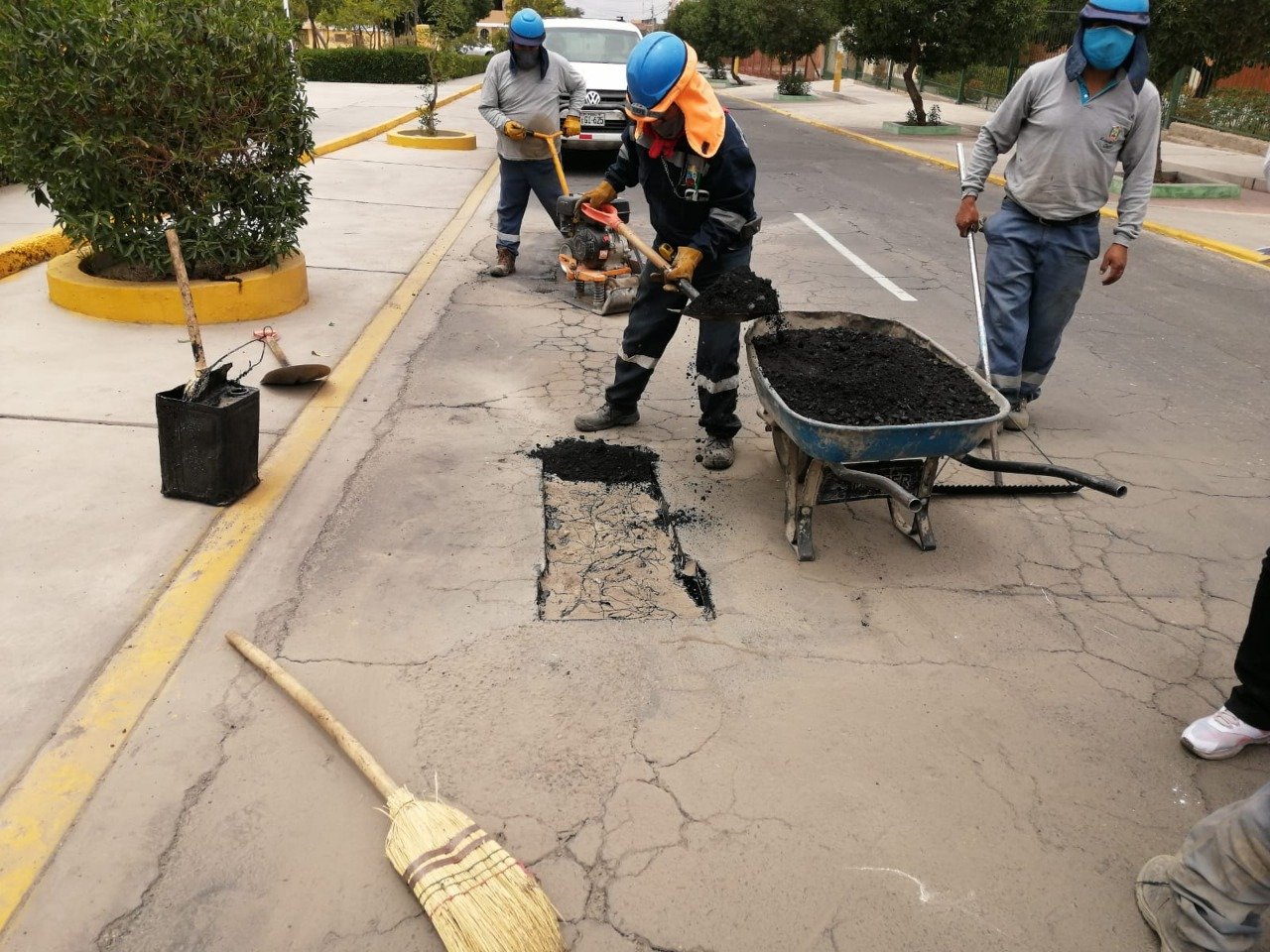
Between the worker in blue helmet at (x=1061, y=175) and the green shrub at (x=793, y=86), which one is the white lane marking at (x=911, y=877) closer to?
the worker in blue helmet at (x=1061, y=175)

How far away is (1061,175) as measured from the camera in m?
4.61

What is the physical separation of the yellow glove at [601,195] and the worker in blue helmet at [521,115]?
2.87 metres

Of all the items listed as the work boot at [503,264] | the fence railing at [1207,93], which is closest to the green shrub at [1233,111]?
the fence railing at [1207,93]

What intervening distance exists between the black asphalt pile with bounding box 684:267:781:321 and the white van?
891 cm

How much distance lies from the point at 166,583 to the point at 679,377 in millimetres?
3335

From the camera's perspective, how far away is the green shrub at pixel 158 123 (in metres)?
5.38

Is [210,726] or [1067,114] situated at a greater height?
[1067,114]

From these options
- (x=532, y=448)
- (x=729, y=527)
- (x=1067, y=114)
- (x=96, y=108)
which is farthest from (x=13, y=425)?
(x=1067, y=114)

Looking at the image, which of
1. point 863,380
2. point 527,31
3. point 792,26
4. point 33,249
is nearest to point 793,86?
point 792,26

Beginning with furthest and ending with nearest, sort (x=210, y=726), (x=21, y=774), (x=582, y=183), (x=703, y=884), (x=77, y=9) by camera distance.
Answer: (x=582, y=183) < (x=77, y=9) < (x=210, y=726) < (x=21, y=774) < (x=703, y=884)

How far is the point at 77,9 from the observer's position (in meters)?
5.36

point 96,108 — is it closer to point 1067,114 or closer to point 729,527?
point 729,527

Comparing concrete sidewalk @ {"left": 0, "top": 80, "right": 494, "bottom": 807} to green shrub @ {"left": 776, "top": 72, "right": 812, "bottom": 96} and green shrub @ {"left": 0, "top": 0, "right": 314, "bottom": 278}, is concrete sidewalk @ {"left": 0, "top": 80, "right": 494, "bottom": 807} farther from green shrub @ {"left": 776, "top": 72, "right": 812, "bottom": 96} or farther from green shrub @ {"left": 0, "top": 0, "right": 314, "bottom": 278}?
green shrub @ {"left": 776, "top": 72, "right": 812, "bottom": 96}

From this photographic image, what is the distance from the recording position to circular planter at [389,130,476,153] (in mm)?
15094
